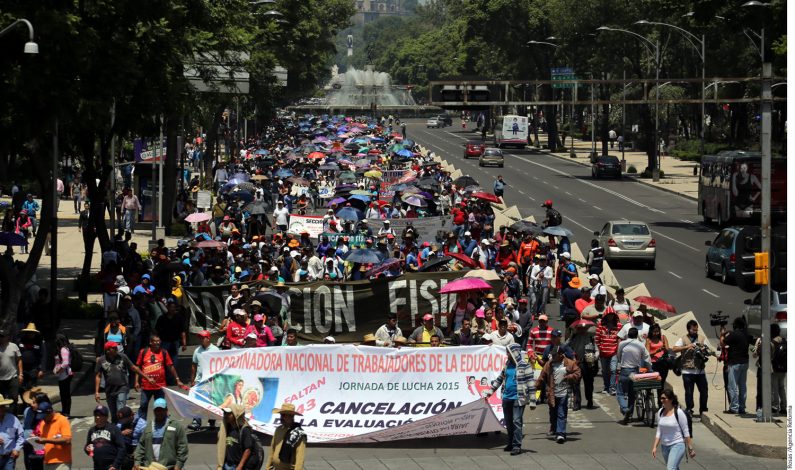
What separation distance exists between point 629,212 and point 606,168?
816 inches

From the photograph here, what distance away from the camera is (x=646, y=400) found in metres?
20.7

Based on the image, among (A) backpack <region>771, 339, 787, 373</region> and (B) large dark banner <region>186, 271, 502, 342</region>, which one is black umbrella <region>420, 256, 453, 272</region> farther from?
(A) backpack <region>771, 339, 787, 373</region>

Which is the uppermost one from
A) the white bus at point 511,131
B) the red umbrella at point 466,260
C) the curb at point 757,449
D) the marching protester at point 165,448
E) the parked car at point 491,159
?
the white bus at point 511,131

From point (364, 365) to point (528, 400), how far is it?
301 cm

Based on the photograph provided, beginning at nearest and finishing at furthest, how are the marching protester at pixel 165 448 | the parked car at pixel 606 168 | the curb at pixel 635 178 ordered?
the marching protester at pixel 165 448 < the curb at pixel 635 178 < the parked car at pixel 606 168

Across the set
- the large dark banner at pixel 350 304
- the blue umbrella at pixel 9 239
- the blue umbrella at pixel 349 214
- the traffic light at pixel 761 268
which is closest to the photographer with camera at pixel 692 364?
the traffic light at pixel 761 268

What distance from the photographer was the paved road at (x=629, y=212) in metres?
37.3

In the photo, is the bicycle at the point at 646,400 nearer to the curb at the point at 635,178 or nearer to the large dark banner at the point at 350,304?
the large dark banner at the point at 350,304

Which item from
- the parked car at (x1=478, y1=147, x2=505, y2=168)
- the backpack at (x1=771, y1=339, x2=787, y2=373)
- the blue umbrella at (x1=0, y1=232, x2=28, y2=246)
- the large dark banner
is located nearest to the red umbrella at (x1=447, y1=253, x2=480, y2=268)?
the large dark banner

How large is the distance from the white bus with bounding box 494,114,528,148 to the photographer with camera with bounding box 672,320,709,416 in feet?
305

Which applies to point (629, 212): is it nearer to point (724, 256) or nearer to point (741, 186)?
point (741, 186)

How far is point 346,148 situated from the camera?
9269 centimetres

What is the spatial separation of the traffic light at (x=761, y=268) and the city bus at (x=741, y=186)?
100 ft

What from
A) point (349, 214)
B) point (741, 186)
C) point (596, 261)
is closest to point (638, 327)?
point (596, 261)
